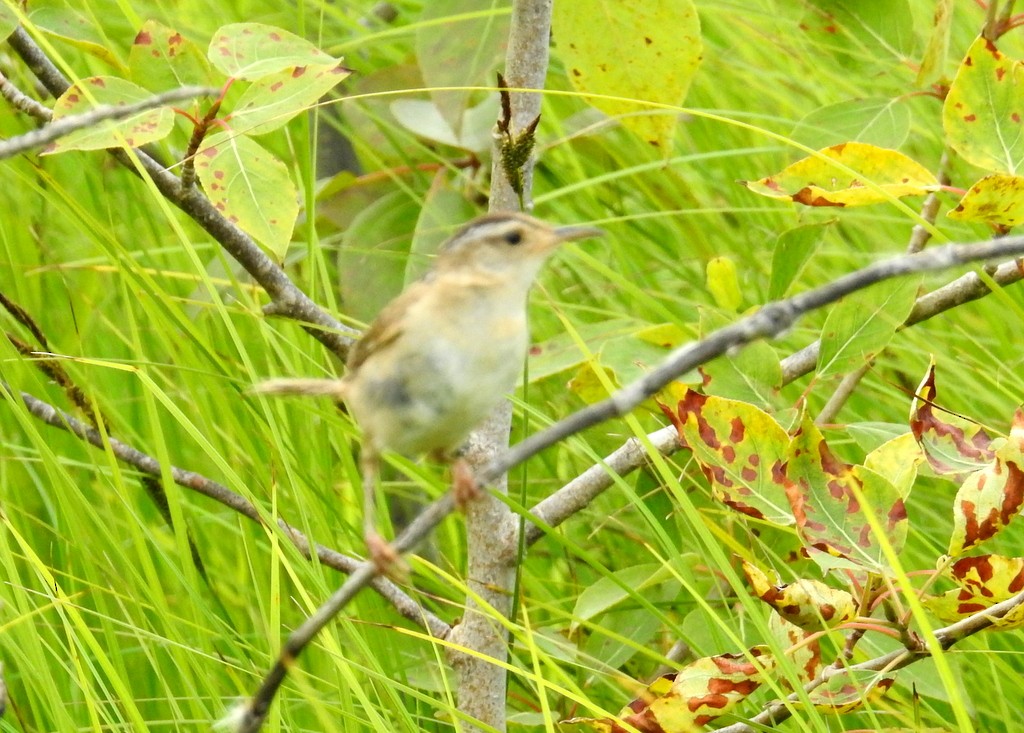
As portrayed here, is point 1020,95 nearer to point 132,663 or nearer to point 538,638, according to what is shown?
point 538,638

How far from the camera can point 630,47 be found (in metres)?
1.88

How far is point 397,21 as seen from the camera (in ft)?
11.2

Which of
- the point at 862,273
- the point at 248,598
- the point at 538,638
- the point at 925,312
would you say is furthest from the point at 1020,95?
the point at 248,598

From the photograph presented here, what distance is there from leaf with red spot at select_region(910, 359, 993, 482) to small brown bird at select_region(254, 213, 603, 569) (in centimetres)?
51

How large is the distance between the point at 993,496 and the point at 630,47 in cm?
88

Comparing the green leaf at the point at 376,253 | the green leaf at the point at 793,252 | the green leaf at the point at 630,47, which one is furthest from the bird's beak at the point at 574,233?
the green leaf at the point at 376,253

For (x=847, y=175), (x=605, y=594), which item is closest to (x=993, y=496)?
(x=847, y=175)

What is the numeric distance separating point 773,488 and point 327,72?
31.9 inches

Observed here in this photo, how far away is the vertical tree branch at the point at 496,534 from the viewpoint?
5.91 feet

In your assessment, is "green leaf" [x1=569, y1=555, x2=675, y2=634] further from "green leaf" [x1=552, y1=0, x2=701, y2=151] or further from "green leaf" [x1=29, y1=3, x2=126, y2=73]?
"green leaf" [x1=29, y1=3, x2=126, y2=73]

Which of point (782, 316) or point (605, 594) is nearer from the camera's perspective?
point (782, 316)

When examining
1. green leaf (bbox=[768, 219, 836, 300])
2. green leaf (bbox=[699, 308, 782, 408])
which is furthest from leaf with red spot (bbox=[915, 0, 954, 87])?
green leaf (bbox=[699, 308, 782, 408])

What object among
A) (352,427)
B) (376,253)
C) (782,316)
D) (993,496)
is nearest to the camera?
(782,316)

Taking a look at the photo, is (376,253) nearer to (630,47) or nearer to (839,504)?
(630,47)
